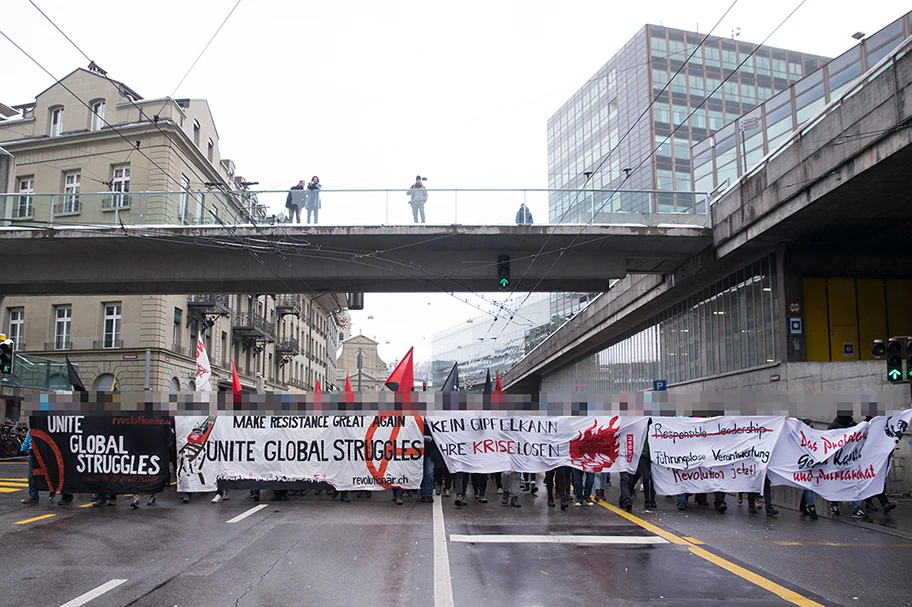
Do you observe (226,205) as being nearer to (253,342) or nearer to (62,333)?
(62,333)

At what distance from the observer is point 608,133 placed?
77438 millimetres

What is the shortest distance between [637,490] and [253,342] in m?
39.6

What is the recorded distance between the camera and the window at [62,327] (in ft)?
123

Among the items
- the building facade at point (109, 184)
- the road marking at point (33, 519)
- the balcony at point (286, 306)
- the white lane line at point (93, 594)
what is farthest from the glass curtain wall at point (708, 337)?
the balcony at point (286, 306)

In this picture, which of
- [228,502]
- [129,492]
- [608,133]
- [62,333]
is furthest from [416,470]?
[608,133]

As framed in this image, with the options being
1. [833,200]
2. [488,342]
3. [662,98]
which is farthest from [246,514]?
[662,98]

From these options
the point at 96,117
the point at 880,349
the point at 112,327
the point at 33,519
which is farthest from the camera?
the point at 96,117

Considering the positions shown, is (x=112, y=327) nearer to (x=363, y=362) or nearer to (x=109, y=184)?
(x=109, y=184)

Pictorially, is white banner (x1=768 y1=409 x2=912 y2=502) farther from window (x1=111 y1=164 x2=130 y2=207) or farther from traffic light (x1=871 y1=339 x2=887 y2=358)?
window (x1=111 y1=164 x2=130 y2=207)

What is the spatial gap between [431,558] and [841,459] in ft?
25.8

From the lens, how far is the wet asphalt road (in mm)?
6695

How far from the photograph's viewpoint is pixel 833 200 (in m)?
16.1

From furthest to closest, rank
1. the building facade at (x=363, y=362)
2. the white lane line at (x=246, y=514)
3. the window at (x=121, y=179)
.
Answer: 1. the building facade at (x=363, y=362)
2. the window at (x=121, y=179)
3. the white lane line at (x=246, y=514)

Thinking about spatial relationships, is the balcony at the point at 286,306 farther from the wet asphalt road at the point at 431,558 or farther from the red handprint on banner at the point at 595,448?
the red handprint on banner at the point at 595,448
